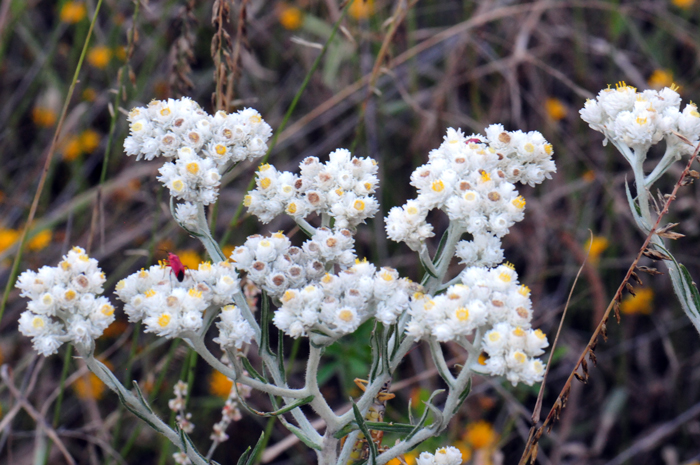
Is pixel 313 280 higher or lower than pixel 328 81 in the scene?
lower

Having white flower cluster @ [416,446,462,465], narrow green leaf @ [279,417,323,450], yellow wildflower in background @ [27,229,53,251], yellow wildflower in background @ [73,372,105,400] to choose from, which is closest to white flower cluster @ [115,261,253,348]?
narrow green leaf @ [279,417,323,450]

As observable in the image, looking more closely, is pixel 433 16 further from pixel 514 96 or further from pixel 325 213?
pixel 325 213

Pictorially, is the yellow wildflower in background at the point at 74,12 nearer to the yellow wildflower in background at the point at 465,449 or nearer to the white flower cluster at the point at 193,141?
the white flower cluster at the point at 193,141

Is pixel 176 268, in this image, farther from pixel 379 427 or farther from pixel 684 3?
pixel 684 3

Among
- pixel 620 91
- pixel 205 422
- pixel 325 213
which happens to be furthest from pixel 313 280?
pixel 205 422

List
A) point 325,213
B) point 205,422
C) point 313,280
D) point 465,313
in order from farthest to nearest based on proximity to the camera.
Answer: point 205,422
point 325,213
point 313,280
point 465,313

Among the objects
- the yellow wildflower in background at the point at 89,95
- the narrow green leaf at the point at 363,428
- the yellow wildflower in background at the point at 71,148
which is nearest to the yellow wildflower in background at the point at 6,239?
the yellow wildflower in background at the point at 71,148

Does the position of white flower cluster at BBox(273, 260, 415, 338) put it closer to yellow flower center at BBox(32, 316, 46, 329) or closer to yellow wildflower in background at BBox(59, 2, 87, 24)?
yellow flower center at BBox(32, 316, 46, 329)
